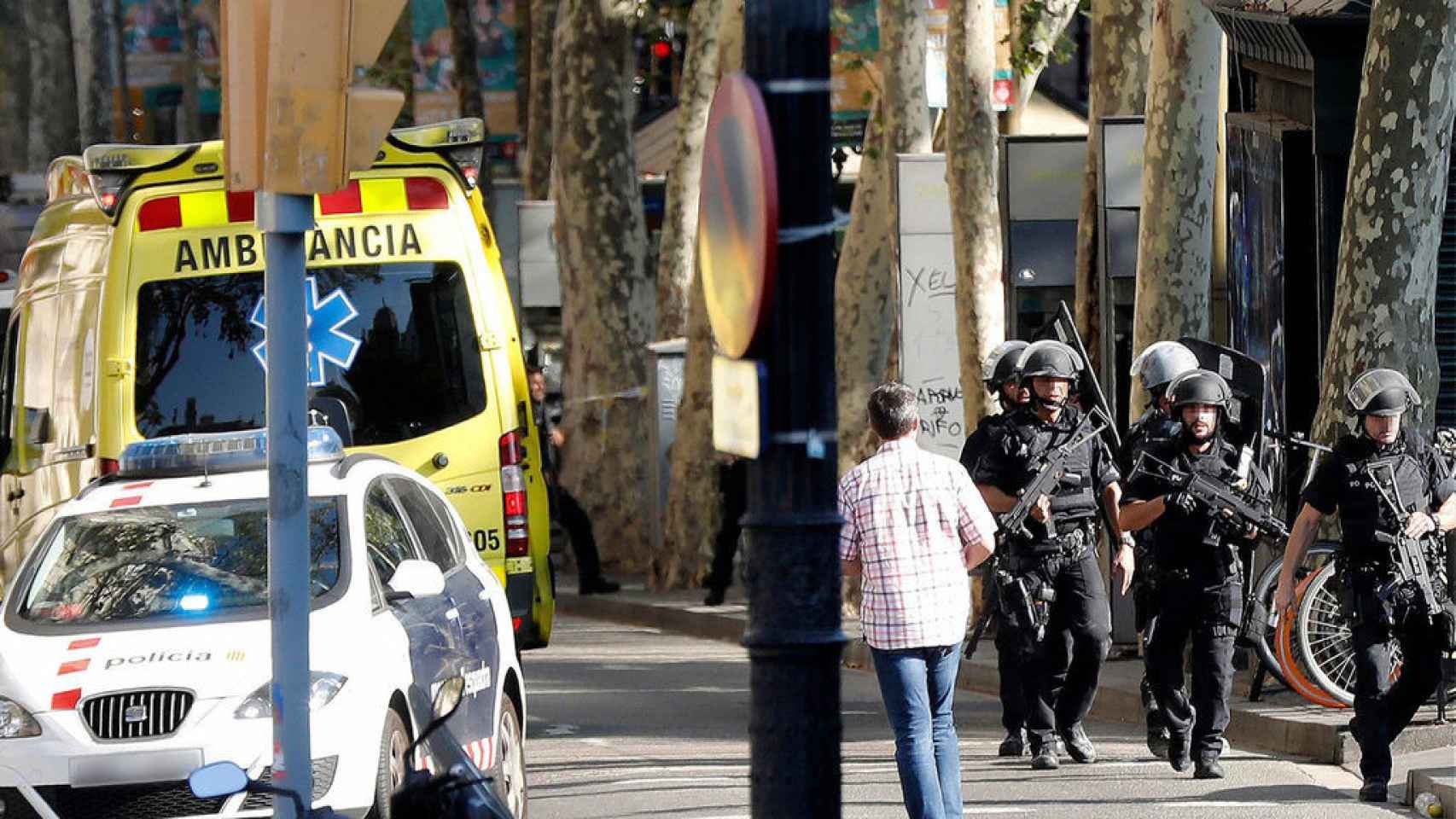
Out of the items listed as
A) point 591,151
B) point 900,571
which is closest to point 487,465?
point 900,571

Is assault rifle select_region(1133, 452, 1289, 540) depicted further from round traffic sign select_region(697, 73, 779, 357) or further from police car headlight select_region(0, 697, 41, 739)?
round traffic sign select_region(697, 73, 779, 357)

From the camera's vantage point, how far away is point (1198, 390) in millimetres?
11312

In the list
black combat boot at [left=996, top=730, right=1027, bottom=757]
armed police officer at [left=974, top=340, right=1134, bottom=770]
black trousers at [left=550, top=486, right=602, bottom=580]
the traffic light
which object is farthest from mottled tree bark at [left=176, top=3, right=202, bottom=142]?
the traffic light

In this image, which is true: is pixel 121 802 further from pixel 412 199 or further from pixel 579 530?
pixel 579 530

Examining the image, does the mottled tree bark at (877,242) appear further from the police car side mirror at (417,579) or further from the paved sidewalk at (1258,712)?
the police car side mirror at (417,579)

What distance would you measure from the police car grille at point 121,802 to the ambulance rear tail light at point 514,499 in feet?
14.5

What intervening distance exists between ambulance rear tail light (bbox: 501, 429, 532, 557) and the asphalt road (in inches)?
36.5

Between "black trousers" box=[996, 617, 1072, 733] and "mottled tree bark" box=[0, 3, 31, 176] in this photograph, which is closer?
"black trousers" box=[996, 617, 1072, 733]

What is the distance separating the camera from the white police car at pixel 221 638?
863 centimetres

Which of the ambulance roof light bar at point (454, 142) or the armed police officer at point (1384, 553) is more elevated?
the ambulance roof light bar at point (454, 142)

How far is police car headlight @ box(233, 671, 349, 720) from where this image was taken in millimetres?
8656

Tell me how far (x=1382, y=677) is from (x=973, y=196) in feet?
26.4

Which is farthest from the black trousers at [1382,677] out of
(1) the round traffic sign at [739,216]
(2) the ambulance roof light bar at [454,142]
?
(1) the round traffic sign at [739,216]

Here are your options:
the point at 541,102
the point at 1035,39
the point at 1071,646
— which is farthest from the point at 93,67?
the point at 1071,646
